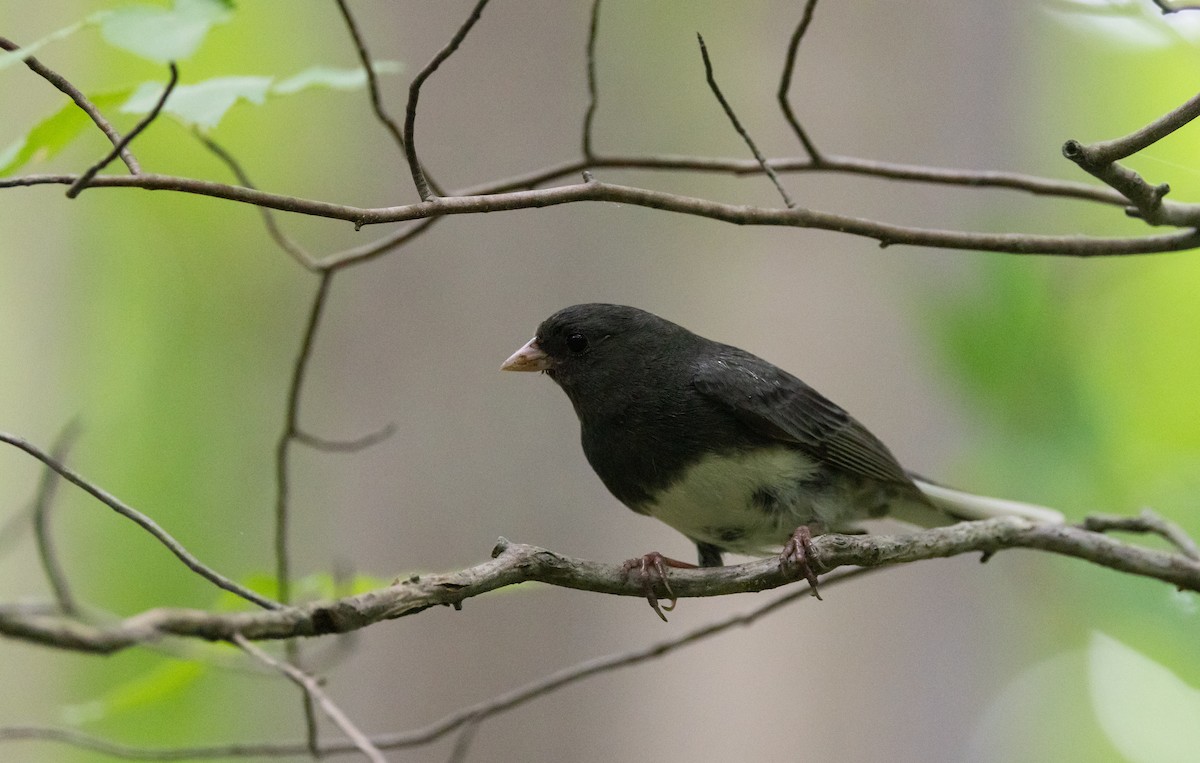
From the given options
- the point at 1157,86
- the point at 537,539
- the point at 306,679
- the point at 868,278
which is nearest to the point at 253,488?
the point at 537,539

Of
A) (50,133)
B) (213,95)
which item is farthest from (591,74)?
(50,133)

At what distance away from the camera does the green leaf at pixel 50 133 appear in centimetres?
142

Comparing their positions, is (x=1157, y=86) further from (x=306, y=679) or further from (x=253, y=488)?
(x=253, y=488)

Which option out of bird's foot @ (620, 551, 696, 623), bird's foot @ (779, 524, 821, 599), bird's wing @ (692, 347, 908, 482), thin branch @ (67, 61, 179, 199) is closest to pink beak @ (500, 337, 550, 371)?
bird's wing @ (692, 347, 908, 482)

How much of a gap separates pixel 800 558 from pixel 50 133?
1.37 metres

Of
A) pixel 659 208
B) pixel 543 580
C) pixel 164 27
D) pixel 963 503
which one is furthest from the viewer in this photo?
pixel 963 503

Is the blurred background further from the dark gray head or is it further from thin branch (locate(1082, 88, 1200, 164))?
thin branch (locate(1082, 88, 1200, 164))

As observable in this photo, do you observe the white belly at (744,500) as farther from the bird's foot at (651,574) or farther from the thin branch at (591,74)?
the thin branch at (591,74)

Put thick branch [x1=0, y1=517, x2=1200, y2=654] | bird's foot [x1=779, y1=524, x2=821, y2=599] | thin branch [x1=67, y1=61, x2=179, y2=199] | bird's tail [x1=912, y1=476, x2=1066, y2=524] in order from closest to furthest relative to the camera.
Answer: thick branch [x1=0, y1=517, x2=1200, y2=654]
thin branch [x1=67, y1=61, x2=179, y2=199]
bird's foot [x1=779, y1=524, x2=821, y2=599]
bird's tail [x1=912, y1=476, x2=1066, y2=524]

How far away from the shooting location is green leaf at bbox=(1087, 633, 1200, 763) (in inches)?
136

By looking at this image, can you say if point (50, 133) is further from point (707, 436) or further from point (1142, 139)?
point (1142, 139)

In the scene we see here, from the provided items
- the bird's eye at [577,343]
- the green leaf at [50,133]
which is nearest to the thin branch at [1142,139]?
the bird's eye at [577,343]

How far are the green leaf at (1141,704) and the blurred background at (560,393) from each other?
0.06ft

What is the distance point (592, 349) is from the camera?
232cm
